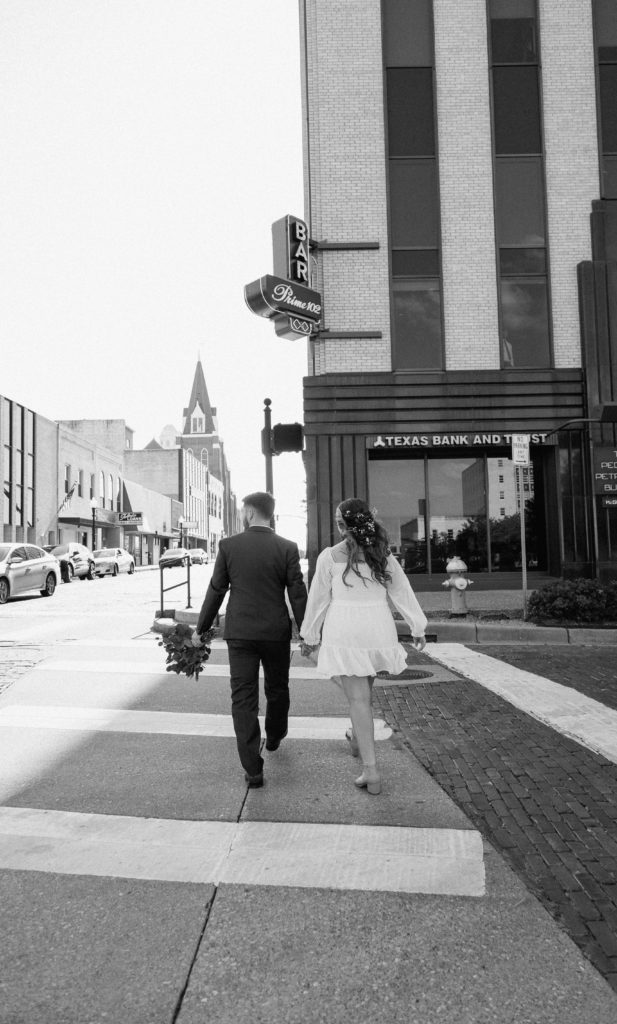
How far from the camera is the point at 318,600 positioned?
446 centimetres

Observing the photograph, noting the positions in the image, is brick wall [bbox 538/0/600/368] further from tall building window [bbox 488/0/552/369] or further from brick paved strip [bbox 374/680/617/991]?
brick paved strip [bbox 374/680/617/991]

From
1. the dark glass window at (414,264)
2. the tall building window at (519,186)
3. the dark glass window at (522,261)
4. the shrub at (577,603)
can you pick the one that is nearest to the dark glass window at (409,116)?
the tall building window at (519,186)

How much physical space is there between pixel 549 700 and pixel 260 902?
13.7 ft

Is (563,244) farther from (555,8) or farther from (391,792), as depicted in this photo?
(391,792)

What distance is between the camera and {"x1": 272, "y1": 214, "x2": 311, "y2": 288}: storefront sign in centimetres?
1483

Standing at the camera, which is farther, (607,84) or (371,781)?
(607,84)

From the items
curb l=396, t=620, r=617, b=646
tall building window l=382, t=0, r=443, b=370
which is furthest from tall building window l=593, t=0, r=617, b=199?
curb l=396, t=620, r=617, b=646

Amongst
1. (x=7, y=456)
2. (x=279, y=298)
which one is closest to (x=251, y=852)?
(x=279, y=298)

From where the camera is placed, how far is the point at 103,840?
142 inches

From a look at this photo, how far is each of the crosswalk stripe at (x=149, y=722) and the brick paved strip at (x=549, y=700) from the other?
1332mm

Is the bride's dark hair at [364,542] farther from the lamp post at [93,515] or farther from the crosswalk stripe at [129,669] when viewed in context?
the lamp post at [93,515]

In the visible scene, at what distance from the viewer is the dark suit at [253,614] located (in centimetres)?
434

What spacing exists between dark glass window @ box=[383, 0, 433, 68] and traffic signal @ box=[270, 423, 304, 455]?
9644mm

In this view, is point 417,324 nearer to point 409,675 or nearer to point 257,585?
point 409,675
